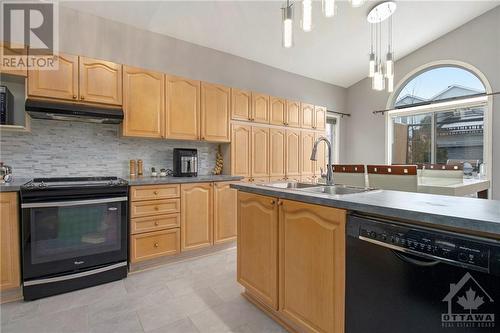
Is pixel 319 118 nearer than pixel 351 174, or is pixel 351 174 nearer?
pixel 351 174

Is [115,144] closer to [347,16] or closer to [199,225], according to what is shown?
[199,225]

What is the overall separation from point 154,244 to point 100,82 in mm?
1760

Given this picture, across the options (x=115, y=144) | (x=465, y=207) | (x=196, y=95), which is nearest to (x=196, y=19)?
(x=196, y=95)

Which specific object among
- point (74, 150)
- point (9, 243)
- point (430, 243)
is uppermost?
point (74, 150)

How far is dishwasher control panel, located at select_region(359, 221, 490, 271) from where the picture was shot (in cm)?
84

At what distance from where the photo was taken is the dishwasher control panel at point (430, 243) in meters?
0.84

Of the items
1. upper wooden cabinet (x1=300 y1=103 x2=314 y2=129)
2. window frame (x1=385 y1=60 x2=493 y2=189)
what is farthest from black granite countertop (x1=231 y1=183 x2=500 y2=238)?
window frame (x1=385 y1=60 x2=493 y2=189)

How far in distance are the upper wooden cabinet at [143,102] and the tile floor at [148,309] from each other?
1549 millimetres

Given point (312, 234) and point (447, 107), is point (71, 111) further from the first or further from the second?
point (447, 107)

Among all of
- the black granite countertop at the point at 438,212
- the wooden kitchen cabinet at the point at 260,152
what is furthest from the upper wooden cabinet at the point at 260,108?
the black granite countertop at the point at 438,212

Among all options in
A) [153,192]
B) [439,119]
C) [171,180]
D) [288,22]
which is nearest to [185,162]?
[171,180]

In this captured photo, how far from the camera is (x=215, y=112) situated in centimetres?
325

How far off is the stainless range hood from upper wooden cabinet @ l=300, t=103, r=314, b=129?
285 cm

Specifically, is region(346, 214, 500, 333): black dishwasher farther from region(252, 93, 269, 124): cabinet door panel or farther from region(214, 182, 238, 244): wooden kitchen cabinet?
region(252, 93, 269, 124): cabinet door panel
